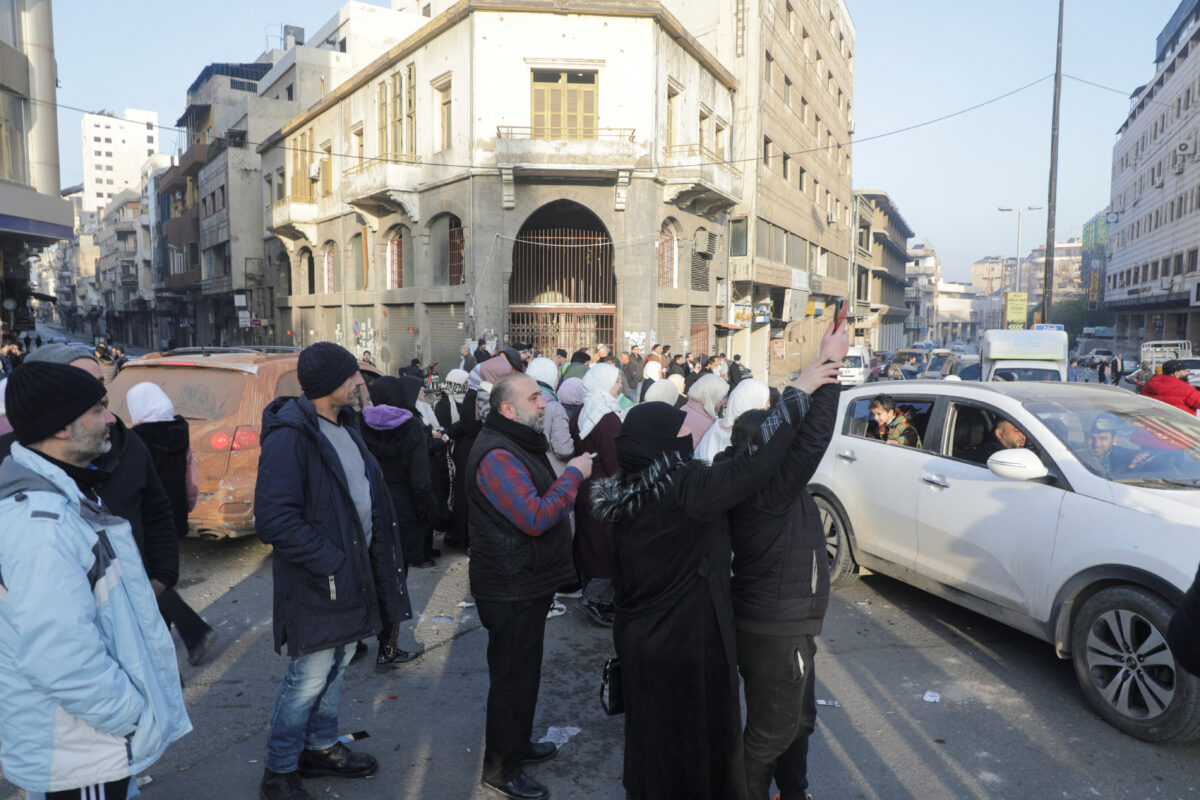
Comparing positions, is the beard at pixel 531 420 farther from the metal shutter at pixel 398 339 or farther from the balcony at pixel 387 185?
the metal shutter at pixel 398 339

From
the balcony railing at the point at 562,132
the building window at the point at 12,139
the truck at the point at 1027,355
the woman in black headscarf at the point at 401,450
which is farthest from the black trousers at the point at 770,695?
the building window at the point at 12,139

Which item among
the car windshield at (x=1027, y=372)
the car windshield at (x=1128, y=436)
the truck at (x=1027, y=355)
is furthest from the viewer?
the truck at (x=1027, y=355)

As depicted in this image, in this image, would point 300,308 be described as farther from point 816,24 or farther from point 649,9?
point 816,24

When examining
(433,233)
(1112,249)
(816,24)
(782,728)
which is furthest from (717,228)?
(1112,249)

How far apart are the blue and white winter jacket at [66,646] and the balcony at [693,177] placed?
827 inches

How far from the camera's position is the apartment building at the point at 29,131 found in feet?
60.4

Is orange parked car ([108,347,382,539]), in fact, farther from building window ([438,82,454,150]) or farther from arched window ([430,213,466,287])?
building window ([438,82,454,150])

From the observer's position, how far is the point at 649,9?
20.4 m

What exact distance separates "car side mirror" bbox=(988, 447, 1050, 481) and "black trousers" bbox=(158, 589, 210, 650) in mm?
4773

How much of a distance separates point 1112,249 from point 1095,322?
34.4ft

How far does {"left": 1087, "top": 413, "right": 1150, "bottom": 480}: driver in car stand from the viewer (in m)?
4.25

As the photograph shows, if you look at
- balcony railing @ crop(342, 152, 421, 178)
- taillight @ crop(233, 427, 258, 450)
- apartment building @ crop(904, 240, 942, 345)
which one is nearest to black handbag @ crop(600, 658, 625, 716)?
taillight @ crop(233, 427, 258, 450)

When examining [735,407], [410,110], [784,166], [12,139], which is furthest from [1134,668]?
[784,166]

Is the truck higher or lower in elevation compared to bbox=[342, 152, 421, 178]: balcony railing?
lower
